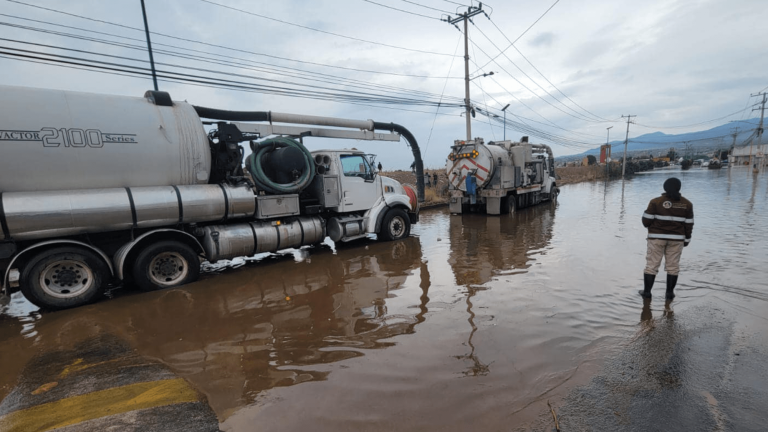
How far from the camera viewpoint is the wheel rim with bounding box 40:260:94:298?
17.3 feet

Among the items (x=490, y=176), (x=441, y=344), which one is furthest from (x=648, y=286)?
(x=490, y=176)

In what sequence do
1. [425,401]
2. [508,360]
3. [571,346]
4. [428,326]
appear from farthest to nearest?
[428,326], [571,346], [508,360], [425,401]

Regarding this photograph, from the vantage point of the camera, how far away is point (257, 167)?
7.44 meters

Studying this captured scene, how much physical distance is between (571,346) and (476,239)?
20.4 feet

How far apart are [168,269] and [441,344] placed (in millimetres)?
5091

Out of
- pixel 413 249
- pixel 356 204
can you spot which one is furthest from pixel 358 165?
pixel 413 249

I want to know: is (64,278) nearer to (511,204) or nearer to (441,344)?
(441,344)

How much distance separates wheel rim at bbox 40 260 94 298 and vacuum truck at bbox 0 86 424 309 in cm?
2

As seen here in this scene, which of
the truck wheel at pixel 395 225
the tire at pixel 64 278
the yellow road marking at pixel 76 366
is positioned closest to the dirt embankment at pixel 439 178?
the truck wheel at pixel 395 225

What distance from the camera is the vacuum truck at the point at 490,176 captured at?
14.1 meters

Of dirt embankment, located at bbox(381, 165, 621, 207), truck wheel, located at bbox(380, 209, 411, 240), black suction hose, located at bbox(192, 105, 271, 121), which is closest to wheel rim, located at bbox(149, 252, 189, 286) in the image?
black suction hose, located at bbox(192, 105, 271, 121)

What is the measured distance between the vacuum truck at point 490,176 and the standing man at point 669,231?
9.09 meters

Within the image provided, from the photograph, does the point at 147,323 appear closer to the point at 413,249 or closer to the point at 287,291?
the point at 287,291

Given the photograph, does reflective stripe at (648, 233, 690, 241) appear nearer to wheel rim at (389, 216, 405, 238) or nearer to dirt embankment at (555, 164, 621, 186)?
wheel rim at (389, 216, 405, 238)
